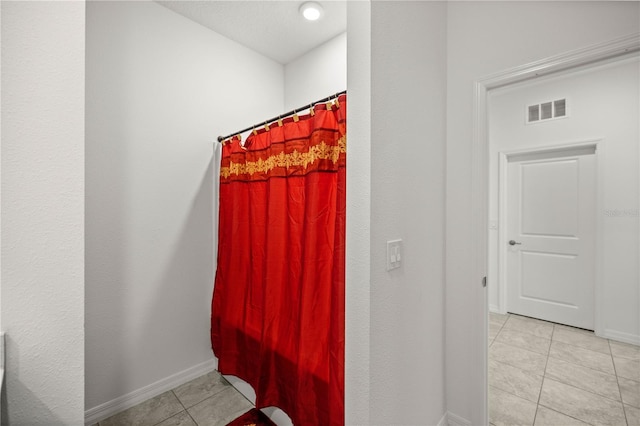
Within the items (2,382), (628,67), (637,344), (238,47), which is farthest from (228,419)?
(628,67)

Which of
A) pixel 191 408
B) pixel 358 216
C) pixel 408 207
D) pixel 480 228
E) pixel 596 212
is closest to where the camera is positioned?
pixel 358 216

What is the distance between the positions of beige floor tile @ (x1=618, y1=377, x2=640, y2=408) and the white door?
97 centimetres

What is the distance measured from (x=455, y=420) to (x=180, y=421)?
5.25ft

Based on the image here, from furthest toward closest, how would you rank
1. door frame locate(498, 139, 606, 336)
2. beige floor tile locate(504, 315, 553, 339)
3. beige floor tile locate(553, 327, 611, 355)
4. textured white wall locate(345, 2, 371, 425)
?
beige floor tile locate(504, 315, 553, 339) < door frame locate(498, 139, 606, 336) < beige floor tile locate(553, 327, 611, 355) < textured white wall locate(345, 2, 371, 425)

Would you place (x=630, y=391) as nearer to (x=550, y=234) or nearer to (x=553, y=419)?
(x=553, y=419)

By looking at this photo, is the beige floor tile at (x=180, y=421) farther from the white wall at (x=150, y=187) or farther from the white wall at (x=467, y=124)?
the white wall at (x=467, y=124)

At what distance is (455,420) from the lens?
1.56 m

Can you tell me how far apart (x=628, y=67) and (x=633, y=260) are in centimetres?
180

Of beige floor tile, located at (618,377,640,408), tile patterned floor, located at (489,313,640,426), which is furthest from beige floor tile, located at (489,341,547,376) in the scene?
beige floor tile, located at (618,377,640,408)

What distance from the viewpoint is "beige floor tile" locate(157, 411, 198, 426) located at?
165 centimetres

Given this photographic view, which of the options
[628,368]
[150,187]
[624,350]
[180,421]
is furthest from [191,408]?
[624,350]

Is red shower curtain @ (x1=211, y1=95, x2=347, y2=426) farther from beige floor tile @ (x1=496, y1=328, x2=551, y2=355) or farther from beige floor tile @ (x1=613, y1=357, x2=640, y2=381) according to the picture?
beige floor tile @ (x1=613, y1=357, x2=640, y2=381)

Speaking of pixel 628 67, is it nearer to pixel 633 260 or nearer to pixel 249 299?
pixel 633 260

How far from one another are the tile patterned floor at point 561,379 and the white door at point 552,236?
1.01 ft
